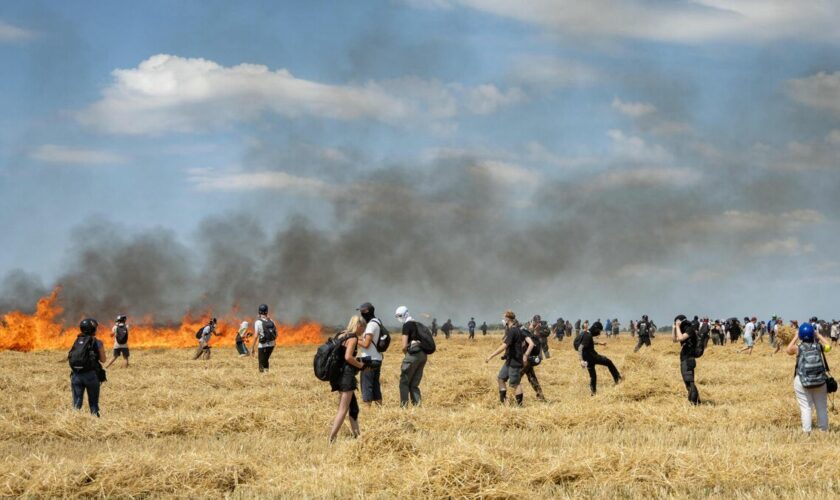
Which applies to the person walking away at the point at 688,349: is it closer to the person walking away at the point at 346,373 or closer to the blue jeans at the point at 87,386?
the person walking away at the point at 346,373

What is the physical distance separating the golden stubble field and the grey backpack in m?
0.84

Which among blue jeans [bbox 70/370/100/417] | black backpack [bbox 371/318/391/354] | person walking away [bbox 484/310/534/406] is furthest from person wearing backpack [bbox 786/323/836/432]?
blue jeans [bbox 70/370/100/417]

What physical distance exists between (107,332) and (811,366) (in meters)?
55.1

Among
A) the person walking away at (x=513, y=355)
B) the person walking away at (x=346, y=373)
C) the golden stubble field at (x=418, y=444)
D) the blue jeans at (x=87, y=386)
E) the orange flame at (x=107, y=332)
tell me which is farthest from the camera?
the orange flame at (x=107, y=332)

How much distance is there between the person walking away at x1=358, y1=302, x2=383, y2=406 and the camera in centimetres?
1313

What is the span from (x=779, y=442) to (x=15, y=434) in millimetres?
11563

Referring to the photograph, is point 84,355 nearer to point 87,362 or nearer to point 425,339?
point 87,362

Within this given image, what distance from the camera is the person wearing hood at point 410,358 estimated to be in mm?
15703

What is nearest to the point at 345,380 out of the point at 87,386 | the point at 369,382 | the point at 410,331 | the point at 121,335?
the point at 369,382

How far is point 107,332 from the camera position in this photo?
59844mm

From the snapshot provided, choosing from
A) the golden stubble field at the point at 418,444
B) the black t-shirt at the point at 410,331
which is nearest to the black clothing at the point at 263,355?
the golden stubble field at the point at 418,444

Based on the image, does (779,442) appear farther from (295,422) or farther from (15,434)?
(15,434)

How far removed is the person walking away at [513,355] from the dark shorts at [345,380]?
5.14 m

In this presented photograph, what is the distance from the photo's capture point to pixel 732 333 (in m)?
49.3
